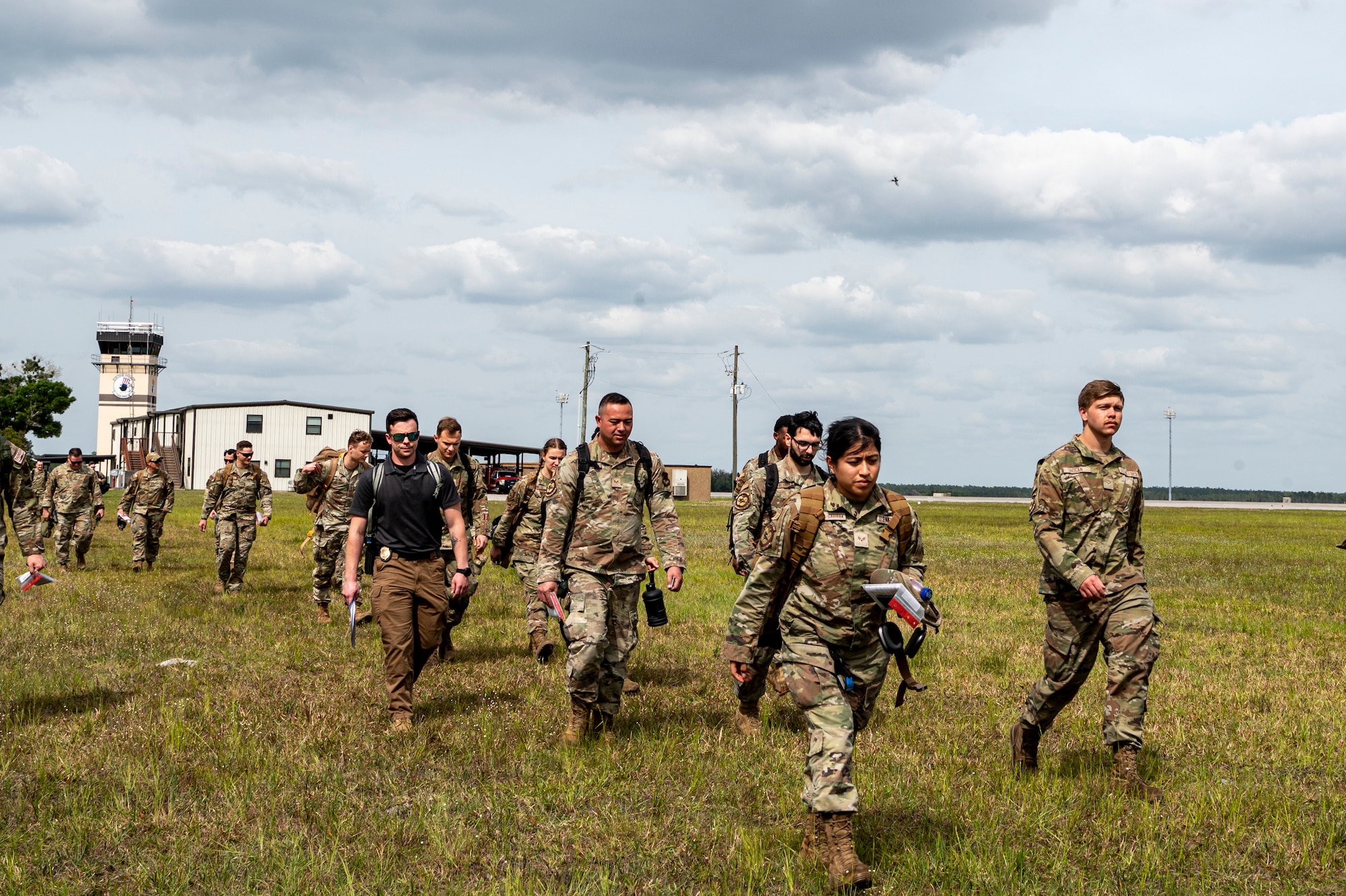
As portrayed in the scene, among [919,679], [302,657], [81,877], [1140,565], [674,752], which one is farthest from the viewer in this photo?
[302,657]

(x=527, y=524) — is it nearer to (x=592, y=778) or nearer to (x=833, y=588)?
(x=592, y=778)

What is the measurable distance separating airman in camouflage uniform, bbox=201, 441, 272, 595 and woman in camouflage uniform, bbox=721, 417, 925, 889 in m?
12.7

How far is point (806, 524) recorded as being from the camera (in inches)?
207

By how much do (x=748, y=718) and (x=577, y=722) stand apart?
52.0 inches

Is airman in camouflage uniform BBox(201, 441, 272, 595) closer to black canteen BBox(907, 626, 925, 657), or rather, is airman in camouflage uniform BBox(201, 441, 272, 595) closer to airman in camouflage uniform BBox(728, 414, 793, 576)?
airman in camouflage uniform BBox(728, 414, 793, 576)

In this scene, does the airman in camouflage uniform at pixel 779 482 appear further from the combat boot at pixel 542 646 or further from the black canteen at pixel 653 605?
the combat boot at pixel 542 646

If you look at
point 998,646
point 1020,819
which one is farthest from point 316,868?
point 998,646

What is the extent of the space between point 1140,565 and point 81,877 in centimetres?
577

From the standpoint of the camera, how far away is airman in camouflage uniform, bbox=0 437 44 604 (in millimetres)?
8609

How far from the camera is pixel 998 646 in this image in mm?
12102

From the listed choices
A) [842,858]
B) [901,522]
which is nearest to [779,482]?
[901,522]

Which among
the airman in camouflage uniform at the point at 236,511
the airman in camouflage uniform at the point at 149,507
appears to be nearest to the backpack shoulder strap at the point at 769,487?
the airman in camouflage uniform at the point at 236,511

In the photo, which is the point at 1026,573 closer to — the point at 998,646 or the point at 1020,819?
the point at 998,646

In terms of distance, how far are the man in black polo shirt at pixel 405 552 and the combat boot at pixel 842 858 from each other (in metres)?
4.16
